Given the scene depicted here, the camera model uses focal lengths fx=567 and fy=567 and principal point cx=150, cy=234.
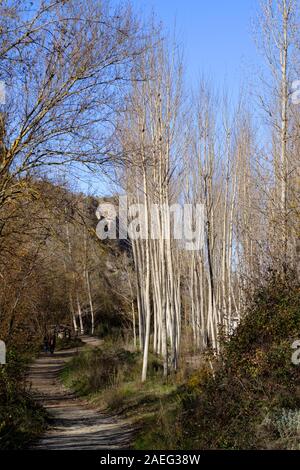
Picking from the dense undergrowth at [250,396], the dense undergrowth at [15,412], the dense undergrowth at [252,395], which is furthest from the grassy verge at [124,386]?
the dense undergrowth at [15,412]

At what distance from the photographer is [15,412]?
370 inches

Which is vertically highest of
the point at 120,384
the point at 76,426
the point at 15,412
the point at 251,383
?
the point at 251,383

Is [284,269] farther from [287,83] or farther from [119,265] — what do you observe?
[119,265]

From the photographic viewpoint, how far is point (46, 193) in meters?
8.12

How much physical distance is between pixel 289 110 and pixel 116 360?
11.0 meters

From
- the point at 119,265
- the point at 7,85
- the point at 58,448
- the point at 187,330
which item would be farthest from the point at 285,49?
the point at 119,265

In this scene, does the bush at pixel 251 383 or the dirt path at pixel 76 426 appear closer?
the bush at pixel 251 383

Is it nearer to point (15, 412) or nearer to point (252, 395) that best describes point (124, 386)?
point (15, 412)

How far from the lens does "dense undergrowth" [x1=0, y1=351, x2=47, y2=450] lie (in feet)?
27.6

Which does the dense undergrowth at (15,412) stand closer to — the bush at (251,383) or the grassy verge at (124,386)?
the grassy verge at (124,386)

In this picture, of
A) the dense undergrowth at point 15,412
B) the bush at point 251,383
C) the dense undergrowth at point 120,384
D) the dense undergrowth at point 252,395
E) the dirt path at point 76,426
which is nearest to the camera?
the dense undergrowth at point 252,395

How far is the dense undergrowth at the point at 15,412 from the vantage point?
840 cm

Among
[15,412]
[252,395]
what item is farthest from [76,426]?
[252,395]

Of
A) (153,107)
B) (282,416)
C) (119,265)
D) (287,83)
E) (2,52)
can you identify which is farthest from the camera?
(119,265)
